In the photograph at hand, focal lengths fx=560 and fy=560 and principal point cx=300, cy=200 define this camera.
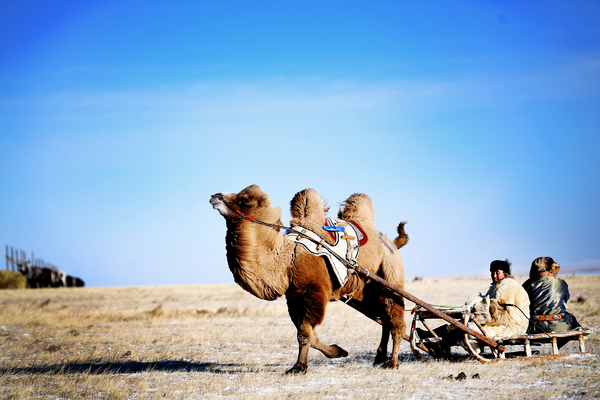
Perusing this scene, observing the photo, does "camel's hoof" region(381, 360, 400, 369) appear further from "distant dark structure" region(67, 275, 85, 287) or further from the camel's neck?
"distant dark structure" region(67, 275, 85, 287)

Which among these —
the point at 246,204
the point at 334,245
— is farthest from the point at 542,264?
the point at 246,204

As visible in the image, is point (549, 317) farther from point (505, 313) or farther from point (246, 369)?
point (246, 369)

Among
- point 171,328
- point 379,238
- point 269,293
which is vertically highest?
point 379,238

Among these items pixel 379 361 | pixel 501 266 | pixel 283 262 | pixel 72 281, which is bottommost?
pixel 72 281

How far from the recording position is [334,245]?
8.80 metres

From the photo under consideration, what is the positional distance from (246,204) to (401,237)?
3991 mm

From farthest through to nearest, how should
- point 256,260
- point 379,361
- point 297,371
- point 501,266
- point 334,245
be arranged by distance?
point 501,266, point 379,361, point 334,245, point 297,371, point 256,260

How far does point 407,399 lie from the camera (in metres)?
6.90

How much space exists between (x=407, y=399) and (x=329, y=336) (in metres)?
7.04

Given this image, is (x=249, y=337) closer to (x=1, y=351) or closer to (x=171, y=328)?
(x=171, y=328)

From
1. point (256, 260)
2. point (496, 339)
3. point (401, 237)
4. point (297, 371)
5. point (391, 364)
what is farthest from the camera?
point (401, 237)

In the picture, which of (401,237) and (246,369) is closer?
(246,369)

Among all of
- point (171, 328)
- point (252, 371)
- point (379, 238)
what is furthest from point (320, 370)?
point (171, 328)

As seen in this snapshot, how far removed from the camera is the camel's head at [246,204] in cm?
827
